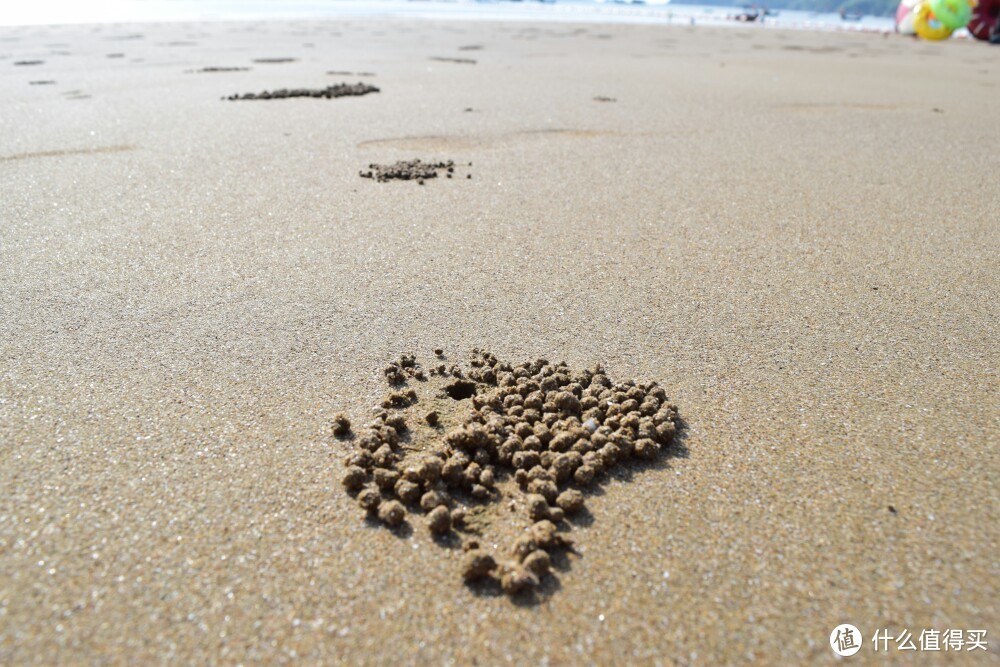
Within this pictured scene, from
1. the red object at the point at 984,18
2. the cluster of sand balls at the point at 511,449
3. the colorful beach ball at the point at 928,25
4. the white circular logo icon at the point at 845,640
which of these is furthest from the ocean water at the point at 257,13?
the white circular logo icon at the point at 845,640

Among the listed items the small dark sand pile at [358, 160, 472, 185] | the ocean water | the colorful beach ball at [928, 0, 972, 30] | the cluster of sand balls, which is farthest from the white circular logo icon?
the ocean water

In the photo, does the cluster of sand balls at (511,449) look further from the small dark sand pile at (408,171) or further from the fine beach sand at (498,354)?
the small dark sand pile at (408,171)

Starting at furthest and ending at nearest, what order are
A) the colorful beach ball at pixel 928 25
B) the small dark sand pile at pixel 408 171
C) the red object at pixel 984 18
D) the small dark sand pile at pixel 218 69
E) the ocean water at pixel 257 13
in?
the ocean water at pixel 257 13 → the colorful beach ball at pixel 928 25 → the red object at pixel 984 18 → the small dark sand pile at pixel 218 69 → the small dark sand pile at pixel 408 171

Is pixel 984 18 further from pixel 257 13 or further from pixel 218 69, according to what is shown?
pixel 257 13

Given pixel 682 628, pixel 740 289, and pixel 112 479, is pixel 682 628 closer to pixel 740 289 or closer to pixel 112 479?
pixel 112 479

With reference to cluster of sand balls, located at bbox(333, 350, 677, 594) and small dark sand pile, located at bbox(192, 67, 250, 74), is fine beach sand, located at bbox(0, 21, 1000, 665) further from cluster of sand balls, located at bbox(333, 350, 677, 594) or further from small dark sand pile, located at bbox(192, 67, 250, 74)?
small dark sand pile, located at bbox(192, 67, 250, 74)

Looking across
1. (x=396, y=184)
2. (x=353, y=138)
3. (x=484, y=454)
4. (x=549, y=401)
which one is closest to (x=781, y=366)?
(x=549, y=401)
